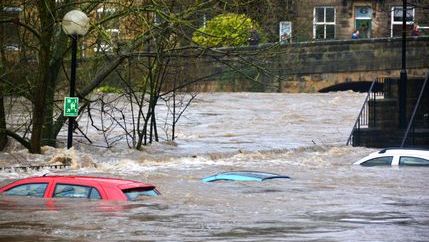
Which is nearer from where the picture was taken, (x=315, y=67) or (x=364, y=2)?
(x=315, y=67)

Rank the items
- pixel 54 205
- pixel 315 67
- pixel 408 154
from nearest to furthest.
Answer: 1. pixel 54 205
2. pixel 408 154
3. pixel 315 67

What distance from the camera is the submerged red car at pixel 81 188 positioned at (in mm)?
17312

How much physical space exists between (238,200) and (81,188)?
3155mm

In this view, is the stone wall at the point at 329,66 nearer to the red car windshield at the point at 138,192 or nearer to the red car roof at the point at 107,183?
the red car windshield at the point at 138,192

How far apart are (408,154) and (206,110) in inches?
1109

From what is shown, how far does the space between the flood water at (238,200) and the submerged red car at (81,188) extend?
15cm

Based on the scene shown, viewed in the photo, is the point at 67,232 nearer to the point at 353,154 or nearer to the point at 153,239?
the point at 153,239

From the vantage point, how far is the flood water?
15469 millimetres

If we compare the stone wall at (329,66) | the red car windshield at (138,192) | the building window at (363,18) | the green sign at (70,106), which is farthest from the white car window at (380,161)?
the building window at (363,18)

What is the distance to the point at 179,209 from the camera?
18.3 m

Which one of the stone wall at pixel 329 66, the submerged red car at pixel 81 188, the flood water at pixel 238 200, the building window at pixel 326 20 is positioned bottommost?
the flood water at pixel 238 200

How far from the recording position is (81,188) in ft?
57.3

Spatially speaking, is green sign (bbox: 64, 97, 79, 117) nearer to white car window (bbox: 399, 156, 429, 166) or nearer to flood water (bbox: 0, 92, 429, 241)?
flood water (bbox: 0, 92, 429, 241)

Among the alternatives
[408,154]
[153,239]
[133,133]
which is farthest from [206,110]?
[153,239]
